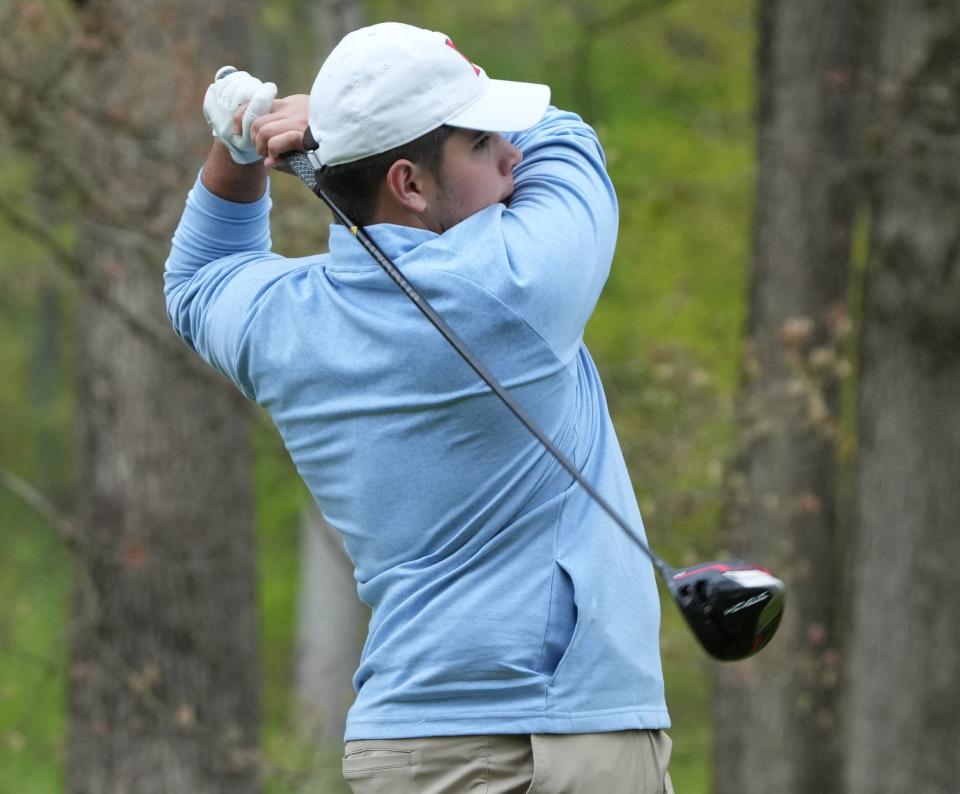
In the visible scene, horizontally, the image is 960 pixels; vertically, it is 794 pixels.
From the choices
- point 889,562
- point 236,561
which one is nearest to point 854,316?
point 889,562

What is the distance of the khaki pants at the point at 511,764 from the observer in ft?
8.23

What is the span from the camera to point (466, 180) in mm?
2582

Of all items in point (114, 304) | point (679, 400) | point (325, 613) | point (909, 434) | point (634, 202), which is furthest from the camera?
point (325, 613)

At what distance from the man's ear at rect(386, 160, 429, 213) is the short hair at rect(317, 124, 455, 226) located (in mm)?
14

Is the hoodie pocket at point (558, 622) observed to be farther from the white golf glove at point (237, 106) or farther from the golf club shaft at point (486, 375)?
the white golf glove at point (237, 106)

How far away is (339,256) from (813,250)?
23.7ft

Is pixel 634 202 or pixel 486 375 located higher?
pixel 634 202

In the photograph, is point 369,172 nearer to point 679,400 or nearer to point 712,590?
point 712,590

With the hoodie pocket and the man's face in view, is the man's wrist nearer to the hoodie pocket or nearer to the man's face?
the man's face

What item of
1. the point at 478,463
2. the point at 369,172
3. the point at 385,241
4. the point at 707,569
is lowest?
the point at 707,569

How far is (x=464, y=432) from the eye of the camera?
8.31 feet

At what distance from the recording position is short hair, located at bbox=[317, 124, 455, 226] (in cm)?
255

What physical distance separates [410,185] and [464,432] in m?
0.41

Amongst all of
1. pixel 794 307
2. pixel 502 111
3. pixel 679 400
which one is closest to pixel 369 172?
pixel 502 111
